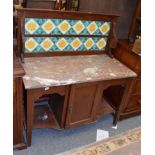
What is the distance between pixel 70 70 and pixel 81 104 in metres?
0.34

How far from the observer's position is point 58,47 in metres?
1.84

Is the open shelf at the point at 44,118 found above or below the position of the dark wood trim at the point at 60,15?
below

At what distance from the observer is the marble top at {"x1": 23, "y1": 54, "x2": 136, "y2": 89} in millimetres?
1472

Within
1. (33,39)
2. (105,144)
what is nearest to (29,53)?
(33,39)

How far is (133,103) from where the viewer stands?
2.21 metres

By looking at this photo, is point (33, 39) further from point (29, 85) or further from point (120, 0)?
point (120, 0)

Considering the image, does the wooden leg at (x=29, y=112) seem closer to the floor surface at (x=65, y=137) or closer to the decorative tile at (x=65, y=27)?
the floor surface at (x=65, y=137)

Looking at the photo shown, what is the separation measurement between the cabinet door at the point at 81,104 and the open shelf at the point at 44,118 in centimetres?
15

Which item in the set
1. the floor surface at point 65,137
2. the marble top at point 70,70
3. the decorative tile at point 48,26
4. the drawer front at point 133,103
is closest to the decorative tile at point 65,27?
the decorative tile at point 48,26

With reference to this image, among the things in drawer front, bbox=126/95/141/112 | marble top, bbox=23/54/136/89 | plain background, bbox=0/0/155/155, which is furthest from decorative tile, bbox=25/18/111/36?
plain background, bbox=0/0/155/155

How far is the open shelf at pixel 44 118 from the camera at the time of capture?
5.92ft

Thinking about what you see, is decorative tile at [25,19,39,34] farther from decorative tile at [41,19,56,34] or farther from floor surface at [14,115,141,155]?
floor surface at [14,115,141,155]
